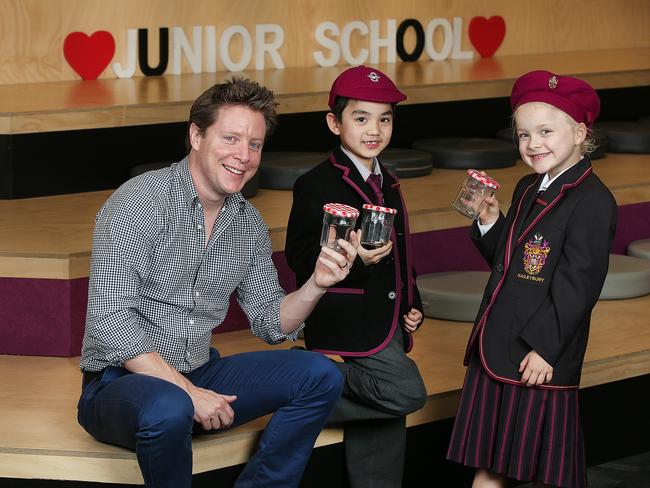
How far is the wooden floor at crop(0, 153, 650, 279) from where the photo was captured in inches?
118

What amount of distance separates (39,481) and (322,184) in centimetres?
84

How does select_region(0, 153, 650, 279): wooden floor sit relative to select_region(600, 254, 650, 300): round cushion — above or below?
above

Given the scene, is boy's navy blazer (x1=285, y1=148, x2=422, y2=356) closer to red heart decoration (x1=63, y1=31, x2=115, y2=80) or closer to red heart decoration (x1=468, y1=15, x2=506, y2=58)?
red heart decoration (x1=63, y1=31, x2=115, y2=80)

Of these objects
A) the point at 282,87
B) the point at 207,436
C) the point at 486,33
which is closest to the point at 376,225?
the point at 207,436

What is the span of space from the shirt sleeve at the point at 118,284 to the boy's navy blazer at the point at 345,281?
37 cm

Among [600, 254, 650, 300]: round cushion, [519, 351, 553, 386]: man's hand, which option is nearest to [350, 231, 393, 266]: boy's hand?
[519, 351, 553, 386]: man's hand

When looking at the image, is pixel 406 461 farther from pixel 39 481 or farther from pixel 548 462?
pixel 39 481

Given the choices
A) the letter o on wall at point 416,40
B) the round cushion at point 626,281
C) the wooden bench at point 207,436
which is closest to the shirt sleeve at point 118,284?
the wooden bench at point 207,436

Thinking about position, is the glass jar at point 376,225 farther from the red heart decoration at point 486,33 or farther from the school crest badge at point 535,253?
the red heart decoration at point 486,33

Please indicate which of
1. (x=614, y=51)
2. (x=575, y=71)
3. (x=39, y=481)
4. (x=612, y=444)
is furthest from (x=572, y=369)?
(x=614, y=51)

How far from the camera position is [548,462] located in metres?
2.47

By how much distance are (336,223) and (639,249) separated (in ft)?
6.12

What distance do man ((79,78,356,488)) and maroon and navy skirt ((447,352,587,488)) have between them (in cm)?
→ 30

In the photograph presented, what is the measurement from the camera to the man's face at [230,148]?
2.38 meters
